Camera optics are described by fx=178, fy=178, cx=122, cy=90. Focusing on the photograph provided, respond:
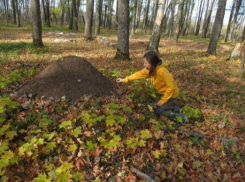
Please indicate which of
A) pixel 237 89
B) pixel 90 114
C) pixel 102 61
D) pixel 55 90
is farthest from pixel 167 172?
pixel 102 61

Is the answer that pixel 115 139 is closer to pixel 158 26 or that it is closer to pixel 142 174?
pixel 142 174

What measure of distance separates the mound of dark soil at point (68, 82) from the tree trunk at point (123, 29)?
3.82 meters

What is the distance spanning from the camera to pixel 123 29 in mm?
8500

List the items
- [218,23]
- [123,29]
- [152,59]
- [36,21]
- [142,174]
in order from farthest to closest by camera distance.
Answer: [218,23] < [36,21] < [123,29] < [152,59] < [142,174]

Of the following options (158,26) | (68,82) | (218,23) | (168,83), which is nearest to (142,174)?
(168,83)

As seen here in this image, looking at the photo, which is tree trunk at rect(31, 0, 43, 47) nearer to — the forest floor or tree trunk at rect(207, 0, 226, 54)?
the forest floor

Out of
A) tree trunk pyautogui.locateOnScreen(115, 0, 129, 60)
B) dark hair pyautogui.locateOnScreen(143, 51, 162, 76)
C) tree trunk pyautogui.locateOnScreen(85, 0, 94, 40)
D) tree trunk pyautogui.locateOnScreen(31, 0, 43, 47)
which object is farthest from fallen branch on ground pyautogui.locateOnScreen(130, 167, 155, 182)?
tree trunk pyautogui.locateOnScreen(85, 0, 94, 40)

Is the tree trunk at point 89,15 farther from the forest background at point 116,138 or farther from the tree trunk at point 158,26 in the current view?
the forest background at point 116,138

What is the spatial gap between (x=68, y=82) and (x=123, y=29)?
15.9ft

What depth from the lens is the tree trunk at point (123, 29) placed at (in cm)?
825

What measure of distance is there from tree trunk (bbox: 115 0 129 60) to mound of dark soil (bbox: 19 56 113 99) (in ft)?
12.5

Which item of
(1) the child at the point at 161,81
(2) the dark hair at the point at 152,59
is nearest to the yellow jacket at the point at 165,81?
(1) the child at the point at 161,81

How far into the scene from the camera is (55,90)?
4.57 m

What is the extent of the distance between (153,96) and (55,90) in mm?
2592
